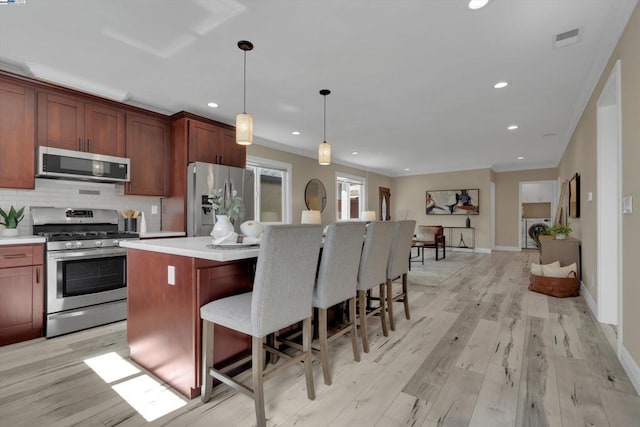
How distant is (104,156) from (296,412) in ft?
10.9

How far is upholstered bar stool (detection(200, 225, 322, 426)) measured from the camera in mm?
1447

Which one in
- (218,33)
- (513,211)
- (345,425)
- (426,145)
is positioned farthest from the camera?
(513,211)

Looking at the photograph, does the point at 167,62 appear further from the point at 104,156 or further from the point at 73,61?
the point at 104,156

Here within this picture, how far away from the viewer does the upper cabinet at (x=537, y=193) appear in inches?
378

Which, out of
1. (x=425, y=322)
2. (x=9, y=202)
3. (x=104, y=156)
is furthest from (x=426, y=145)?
(x=9, y=202)

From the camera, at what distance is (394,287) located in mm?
4375

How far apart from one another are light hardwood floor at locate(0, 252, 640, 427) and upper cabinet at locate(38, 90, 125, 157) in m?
1.93

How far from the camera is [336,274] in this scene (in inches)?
78.5

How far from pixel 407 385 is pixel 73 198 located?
12.6ft

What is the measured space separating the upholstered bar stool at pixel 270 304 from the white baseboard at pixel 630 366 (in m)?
1.98

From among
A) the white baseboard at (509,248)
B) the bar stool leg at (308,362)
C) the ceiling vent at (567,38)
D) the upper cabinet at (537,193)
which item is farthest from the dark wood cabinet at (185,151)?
the upper cabinet at (537,193)

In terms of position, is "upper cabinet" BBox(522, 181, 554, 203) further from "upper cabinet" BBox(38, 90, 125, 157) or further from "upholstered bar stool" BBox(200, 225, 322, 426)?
"upper cabinet" BBox(38, 90, 125, 157)

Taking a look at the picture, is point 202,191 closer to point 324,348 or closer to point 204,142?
point 204,142

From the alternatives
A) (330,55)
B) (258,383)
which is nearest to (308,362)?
(258,383)
